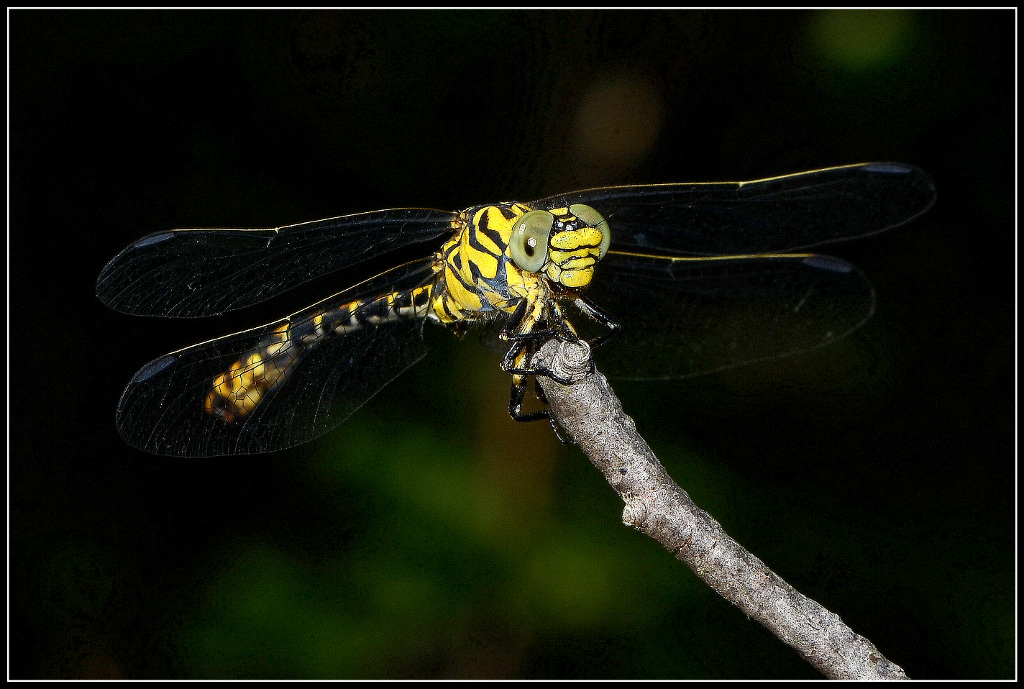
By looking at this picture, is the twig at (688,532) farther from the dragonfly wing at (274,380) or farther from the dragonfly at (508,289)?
the dragonfly wing at (274,380)

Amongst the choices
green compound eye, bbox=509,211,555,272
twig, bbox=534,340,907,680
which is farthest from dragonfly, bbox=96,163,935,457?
twig, bbox=534,340,907,680

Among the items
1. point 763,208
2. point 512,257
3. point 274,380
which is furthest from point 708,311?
point 274,380

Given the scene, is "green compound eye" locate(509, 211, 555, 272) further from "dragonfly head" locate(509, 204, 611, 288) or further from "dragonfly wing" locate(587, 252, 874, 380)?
"dragonfly wing" locate(587, 252, 874, 380)

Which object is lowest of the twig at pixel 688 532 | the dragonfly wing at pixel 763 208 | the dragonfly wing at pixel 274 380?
the dragonfly wing at pixel 274 380

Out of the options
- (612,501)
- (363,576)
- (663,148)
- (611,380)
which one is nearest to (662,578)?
(612,501)

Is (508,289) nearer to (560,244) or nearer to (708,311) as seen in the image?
(560,244)

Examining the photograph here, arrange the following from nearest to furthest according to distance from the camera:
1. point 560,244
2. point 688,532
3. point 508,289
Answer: point 688,532 < point 560,244 < point 508,289

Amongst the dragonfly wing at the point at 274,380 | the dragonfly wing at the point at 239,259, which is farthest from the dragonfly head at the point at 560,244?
the dragonfly wing at the point at 274,380
